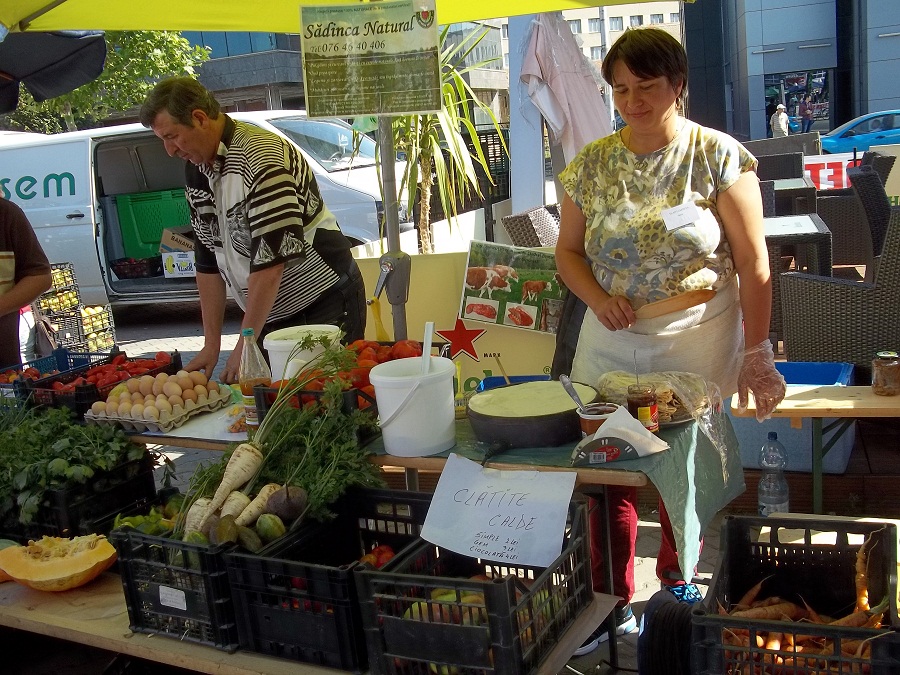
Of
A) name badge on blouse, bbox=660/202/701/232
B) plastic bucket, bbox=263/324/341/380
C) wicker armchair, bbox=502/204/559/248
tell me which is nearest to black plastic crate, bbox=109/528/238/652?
plastic bucket, bbox=263/324/341/380

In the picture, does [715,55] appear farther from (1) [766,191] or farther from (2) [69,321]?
(2) [69,321]

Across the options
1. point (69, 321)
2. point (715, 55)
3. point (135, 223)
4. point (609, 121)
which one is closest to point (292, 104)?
point (715, 55)

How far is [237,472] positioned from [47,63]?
3610 mm

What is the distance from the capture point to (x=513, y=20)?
599 cm

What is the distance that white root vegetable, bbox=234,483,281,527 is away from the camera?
2170 millimetres

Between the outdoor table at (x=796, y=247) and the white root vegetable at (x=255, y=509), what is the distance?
379cm

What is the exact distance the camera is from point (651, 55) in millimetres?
2541

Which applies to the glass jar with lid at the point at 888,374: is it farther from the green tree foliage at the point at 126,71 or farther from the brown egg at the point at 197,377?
the green tree foliage at the point at 126,71

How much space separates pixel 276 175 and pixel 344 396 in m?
1.16

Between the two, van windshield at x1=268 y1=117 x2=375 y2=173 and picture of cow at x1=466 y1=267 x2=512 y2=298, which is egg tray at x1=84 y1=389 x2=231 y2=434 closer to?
picture of cow at x1=466 y1=267 x2=512 y2=298

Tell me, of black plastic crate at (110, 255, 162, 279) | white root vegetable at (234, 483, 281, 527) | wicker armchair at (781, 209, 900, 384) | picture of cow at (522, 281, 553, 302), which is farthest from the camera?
black plastic crate at (110, 255, 162, 279)

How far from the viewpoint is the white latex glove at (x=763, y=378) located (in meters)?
2.68

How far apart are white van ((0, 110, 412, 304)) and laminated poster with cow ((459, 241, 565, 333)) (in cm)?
357

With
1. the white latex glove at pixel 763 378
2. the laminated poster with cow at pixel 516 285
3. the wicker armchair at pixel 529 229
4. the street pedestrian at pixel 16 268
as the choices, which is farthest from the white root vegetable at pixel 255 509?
the wicker armchair at pixel 529 229
